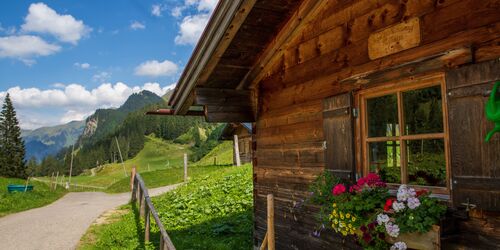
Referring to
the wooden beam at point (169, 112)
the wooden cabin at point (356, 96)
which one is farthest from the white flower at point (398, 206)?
the wooden beam at point (169, 112)

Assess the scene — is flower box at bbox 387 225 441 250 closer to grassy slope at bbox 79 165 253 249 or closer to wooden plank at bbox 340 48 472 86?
wooden plank at bbox 340 48 472 86

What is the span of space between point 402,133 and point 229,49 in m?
2.97

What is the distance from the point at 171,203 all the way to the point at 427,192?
41.7 feet

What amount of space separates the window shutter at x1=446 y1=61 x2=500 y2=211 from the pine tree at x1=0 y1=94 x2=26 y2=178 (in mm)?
54520

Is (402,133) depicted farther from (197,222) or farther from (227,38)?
(197,222)

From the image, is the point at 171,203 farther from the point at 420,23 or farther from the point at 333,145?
the point at 420,23

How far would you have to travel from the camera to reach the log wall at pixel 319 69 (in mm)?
3522

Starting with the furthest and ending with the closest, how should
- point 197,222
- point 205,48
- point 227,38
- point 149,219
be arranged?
point 197,222
point 149,219
point 205,48
point 227,38

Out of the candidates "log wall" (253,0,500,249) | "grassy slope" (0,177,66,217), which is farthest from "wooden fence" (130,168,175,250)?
"grassy slope" (0,177,66,217)

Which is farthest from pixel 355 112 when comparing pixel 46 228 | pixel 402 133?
pixel 46 228

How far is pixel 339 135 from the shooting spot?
473cm

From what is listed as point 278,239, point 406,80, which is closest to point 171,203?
point 278,239

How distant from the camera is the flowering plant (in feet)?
11.0

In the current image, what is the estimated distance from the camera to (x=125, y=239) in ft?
32.9
